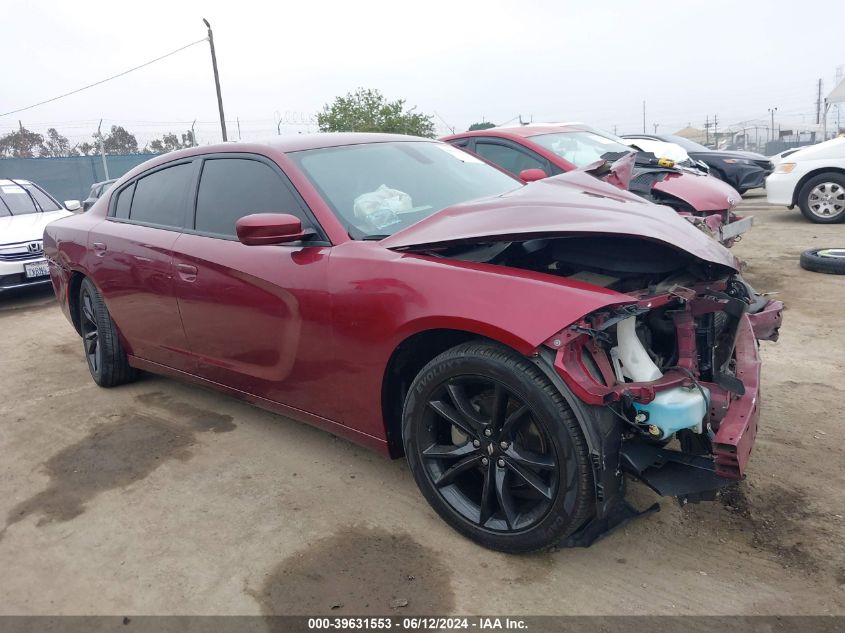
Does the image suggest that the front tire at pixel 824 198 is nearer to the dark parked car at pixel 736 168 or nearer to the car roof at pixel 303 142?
the dark parked car at pixel 736 168

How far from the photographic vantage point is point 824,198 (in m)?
8.55

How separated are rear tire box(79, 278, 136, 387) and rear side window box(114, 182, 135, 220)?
520mm

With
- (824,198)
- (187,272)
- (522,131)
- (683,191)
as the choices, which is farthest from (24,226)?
(824,198)

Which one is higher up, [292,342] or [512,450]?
[292,342]

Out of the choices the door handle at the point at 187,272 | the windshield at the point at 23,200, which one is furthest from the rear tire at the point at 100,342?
the windshield at the point at 23,200

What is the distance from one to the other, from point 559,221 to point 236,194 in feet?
5.79

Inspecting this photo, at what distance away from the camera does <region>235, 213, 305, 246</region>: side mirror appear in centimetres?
263

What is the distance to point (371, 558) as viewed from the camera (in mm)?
2443

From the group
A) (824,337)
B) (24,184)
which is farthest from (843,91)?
(24,184)

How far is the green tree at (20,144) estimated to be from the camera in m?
28.2

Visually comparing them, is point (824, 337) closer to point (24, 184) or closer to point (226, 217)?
point (226, 217)

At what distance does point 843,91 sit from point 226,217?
25928mm

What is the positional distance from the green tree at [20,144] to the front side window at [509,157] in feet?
92.3

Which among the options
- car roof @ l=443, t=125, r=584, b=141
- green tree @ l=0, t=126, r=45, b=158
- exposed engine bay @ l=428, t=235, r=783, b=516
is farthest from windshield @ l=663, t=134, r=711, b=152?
green tree @ l=0, t=126, r=45, b=158
